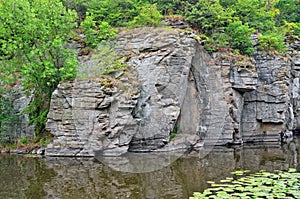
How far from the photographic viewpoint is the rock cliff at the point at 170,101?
1358 centimetres

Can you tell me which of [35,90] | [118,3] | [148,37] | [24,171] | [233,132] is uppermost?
[118,3]

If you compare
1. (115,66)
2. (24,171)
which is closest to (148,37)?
(115,66)

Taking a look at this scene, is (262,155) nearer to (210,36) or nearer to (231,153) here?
(231,153)

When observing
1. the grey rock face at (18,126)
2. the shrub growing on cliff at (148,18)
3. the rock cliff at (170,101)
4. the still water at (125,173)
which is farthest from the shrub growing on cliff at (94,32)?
the still water at (125,173)

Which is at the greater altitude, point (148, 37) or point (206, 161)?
point (148, 37)

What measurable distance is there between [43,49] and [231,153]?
9.68 meters

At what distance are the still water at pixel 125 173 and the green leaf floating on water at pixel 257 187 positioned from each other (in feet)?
1.69

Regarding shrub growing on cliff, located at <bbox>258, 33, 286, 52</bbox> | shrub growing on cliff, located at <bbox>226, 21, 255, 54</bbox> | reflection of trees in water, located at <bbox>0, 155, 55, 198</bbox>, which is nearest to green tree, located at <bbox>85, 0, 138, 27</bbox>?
shrub growing on cliff, located at <bbox>226, 21, 255, 54</bbox>

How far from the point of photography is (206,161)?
12359mm

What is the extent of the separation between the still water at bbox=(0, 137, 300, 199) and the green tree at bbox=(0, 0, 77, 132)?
148 inches

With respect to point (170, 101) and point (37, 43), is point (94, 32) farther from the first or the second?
point (170, 101)

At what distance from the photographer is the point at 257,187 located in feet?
27.3

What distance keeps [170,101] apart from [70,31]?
5995 mm

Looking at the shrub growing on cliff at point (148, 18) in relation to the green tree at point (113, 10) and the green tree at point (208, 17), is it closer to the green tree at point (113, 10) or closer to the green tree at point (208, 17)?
the green tree at point (113, 10)
